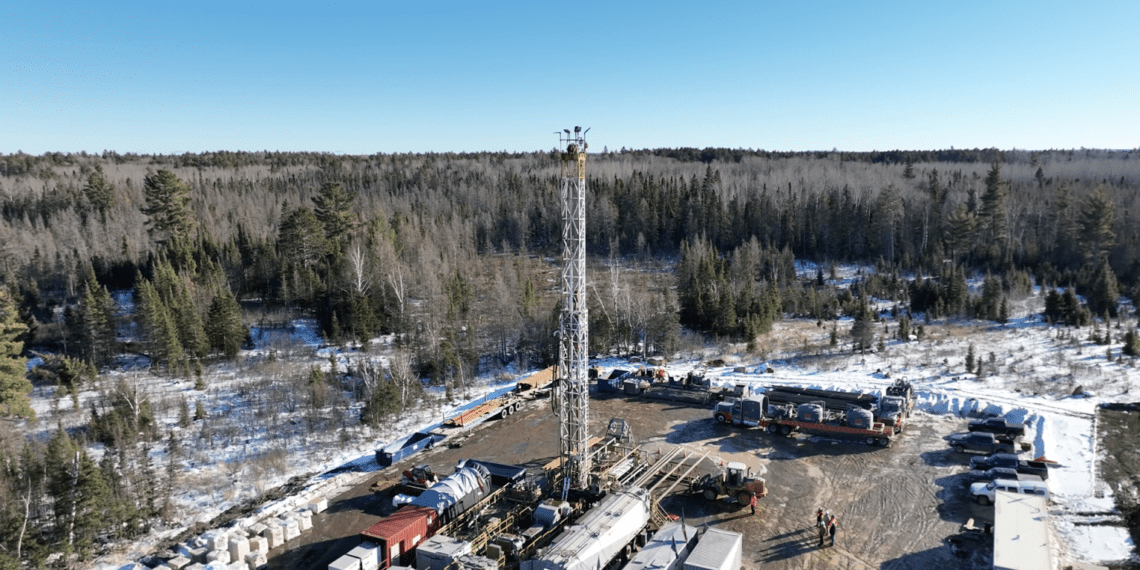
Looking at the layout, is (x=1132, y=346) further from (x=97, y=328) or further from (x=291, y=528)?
(x=97, y=328)

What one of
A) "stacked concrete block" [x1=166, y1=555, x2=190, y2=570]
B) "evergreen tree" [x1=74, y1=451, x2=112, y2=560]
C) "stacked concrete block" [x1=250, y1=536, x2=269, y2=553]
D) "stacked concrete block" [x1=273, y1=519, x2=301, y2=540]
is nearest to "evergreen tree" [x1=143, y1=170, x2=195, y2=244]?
"evergreen tree" [x1=74, y1=451, x2=112, y2=560]

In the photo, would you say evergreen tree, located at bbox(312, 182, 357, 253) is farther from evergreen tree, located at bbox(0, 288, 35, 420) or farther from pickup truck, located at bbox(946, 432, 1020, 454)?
pickup truck, located at bbox(946, 432, 1020, 454)

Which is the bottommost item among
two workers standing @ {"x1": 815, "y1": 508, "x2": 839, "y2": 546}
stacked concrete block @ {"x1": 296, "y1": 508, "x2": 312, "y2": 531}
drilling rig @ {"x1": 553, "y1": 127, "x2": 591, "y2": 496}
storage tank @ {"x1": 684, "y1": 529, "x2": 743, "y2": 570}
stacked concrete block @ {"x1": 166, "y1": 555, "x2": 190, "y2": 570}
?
stacked concrete block @ {"x1": 166, "y1": 555, "x2": 190, "y2": 570}

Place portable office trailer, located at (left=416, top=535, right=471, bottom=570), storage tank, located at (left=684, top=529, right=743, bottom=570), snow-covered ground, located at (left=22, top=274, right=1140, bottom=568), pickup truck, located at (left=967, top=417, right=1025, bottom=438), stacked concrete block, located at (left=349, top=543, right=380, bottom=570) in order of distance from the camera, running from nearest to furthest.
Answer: storage tank, located at (left=684, top=529, right=743, bottom=570)
portable office trailer, located at (left=416, top=535, right=471, bottom=570)
stacked concrete block, located at (left=349, top=543, right=380, bottom=570)
snow-covered ground, located at (left=22, top=274, right=1140, bottom=568)
pickup truck, located at (left=967, top=417, right=1025, bottom=438)

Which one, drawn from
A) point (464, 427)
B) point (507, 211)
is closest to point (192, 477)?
point (464, 427)

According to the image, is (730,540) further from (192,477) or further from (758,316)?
(758,316)

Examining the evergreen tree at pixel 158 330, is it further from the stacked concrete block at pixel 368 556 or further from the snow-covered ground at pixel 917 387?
the stacked concrete block at pixel 368 556

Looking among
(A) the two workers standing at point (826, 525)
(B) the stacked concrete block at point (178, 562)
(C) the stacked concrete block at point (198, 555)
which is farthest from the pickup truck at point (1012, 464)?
(B) the stacked concrete block at point (178, 562)

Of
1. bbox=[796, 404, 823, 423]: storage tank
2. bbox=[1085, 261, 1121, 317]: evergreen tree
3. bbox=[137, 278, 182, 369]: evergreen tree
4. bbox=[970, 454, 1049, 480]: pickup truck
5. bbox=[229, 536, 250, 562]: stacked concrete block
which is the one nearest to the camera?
bbox=[229, 536, 250, 562]: stacked concrete block
